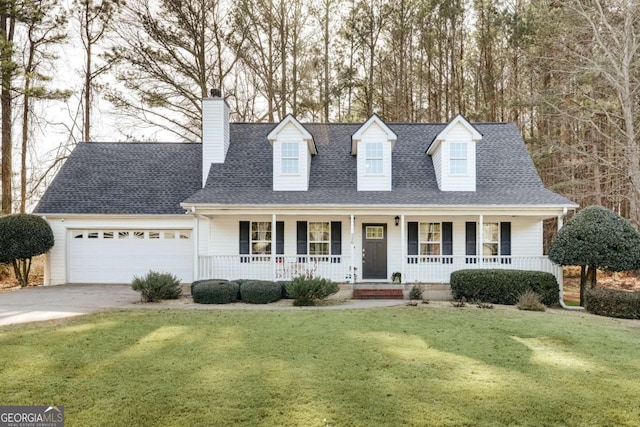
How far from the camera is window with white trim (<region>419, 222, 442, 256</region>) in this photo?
1623 cm

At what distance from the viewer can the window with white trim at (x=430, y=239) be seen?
16.2 m

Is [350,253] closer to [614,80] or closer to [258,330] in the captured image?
[258,330]

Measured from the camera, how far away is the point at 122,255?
17547mm

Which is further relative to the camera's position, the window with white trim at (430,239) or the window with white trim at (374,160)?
the window with white trim at (374,160)

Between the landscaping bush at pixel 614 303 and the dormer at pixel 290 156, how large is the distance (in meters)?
Answer: 9.99

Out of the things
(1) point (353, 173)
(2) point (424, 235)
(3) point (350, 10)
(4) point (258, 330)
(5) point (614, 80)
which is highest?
(3) point (350, 10)

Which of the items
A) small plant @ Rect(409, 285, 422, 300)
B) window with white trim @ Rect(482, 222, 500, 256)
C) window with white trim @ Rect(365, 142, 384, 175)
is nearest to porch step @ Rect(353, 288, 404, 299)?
small plant @ Rect(409, 285, 422, 300)

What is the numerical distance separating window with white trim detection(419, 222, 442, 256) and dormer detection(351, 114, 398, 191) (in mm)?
2081

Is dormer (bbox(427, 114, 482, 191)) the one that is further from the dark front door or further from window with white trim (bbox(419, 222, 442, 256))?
the dark front door

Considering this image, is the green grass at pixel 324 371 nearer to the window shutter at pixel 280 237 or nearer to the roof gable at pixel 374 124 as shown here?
the window shutter at pixel 280 237

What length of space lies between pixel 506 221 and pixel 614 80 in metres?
7.46

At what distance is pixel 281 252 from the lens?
54.1ft

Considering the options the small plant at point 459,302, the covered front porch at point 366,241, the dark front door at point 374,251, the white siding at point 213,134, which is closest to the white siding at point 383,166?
the covered front porch at point 366,241

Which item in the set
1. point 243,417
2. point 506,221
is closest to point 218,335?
point 243,417
